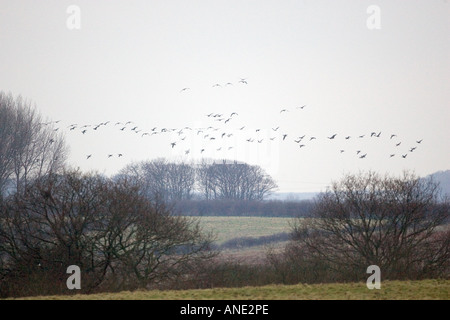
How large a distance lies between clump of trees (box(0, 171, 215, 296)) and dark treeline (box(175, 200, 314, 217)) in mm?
42523

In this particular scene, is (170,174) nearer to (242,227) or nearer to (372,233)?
(242,227)

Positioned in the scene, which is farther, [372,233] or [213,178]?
[213,178]

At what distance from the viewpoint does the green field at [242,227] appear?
51969 mm

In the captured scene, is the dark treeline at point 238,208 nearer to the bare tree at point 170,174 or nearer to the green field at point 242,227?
the green field at point 242,227

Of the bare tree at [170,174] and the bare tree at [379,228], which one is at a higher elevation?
the bare tree at [170,174]

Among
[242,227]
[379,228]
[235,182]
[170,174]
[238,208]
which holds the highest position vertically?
[170,174]

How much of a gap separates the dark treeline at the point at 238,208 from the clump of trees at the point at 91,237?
4252cm

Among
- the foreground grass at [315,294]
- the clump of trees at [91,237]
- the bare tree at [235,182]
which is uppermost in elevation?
the bare tree at [235,182]

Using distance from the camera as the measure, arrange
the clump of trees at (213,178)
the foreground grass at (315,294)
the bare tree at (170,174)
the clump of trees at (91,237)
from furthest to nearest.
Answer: the clump of trees at (213,178) < the bare tree at (170,174) < the clump of trees at (91,237) < the foreground grass at (315,294)

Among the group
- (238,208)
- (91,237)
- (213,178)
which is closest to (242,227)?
(238,208)

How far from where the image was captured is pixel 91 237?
88.5 feet

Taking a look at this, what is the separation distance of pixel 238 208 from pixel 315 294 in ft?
209

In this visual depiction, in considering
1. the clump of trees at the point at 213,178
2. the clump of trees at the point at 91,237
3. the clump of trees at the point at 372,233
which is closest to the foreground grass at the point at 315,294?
the clump of trees at the point at 91,237
